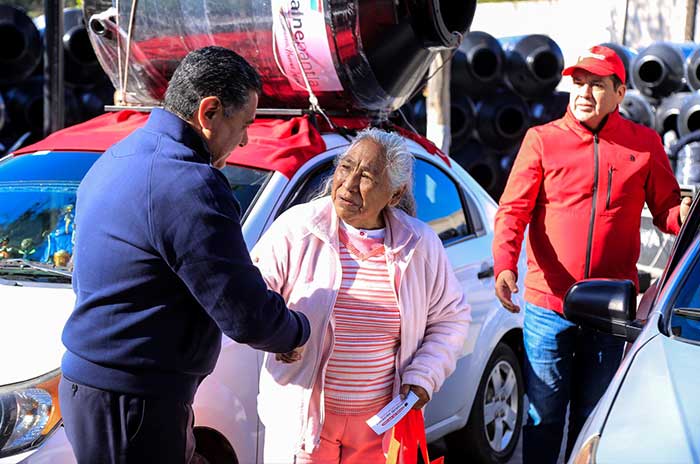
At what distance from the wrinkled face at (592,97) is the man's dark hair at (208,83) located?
174cm

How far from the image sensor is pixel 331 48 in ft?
13.7

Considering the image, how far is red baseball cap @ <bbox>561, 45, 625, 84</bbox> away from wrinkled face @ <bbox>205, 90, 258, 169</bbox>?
1.67 meters

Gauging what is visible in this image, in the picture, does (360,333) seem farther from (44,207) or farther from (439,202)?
(439,202)

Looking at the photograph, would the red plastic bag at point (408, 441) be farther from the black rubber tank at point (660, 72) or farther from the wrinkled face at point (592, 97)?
the black rubber tank at point (660, 72)

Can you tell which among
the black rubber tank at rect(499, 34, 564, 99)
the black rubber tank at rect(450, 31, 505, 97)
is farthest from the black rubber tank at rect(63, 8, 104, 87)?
the black rubber tank at rect(499, 34, 564, 99)

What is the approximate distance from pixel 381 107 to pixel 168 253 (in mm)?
2425

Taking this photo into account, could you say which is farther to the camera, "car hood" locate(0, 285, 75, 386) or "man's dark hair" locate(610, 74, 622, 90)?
"man's dark hair" locate(610, 74, 622, 90)

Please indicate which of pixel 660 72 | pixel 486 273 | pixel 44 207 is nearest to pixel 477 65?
pixel 660 72

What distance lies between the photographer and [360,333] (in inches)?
121

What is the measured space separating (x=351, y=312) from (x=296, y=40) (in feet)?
5.26

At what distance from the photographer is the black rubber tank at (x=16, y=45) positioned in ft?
39.2

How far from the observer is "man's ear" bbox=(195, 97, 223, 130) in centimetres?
255

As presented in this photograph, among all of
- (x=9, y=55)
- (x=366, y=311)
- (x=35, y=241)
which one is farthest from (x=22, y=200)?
(x=9, y=55)

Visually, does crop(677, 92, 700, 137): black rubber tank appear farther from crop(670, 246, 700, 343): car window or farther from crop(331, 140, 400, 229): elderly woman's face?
crop(331, 140, 400, 229): elderly woman's face
